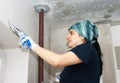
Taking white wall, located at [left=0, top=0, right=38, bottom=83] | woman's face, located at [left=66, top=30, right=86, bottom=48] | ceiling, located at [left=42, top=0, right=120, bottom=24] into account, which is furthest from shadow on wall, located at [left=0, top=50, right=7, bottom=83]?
woman's face, located at [left=66, top=30, right=86, bottom=48]

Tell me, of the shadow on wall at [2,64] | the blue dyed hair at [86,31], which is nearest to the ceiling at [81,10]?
the shadow on wall at [2,64]

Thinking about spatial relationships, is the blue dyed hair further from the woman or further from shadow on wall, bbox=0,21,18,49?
shadow on wall, bbox=0,21,18,49

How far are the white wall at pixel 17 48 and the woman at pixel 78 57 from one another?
39 cm

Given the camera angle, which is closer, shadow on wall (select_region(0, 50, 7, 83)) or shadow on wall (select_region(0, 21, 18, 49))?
shadow on wall (select_region(0, 21, 18, 49))

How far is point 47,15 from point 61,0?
290 mm

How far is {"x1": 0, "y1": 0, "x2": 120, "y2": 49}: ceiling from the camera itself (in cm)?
179

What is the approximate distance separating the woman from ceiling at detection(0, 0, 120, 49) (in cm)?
64

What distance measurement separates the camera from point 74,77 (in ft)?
3.31

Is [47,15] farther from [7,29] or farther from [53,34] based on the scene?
[7,29]

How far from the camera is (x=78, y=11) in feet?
6.36

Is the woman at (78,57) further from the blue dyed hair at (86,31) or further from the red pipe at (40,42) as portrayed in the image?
the red pipe at (40,42)

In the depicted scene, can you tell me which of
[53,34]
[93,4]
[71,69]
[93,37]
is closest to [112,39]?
[93,4]

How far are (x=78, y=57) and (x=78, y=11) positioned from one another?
3.49ft

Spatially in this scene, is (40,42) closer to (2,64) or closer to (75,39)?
(2,64)
